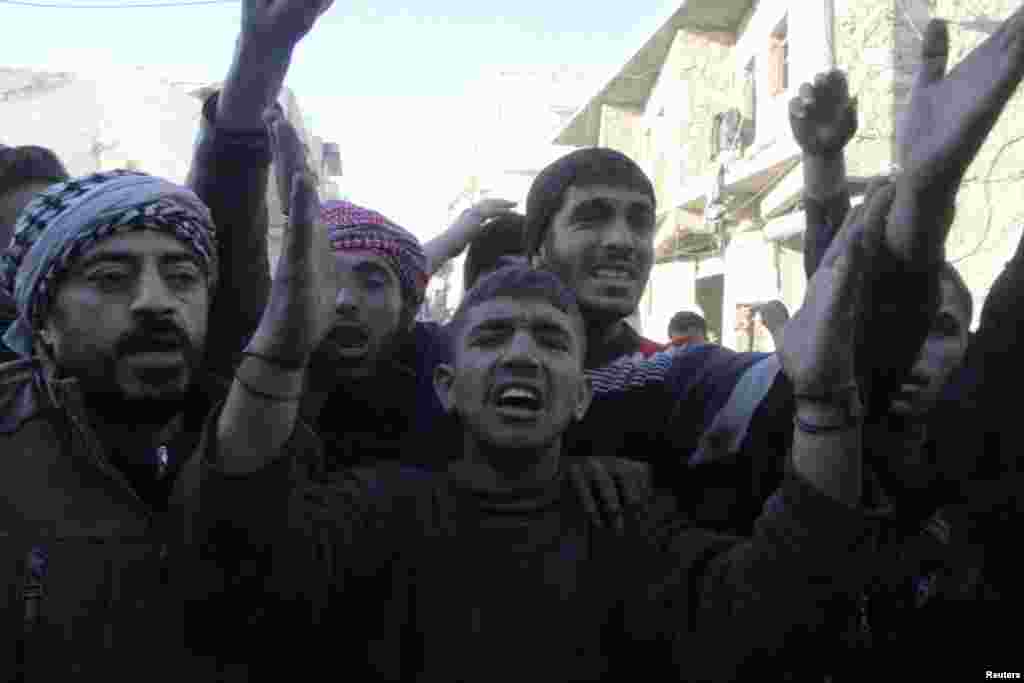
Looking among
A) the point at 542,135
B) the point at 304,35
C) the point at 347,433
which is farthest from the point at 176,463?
the point at 542,135

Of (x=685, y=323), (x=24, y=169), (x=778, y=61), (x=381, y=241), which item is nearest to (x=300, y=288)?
(x=381, y=241)

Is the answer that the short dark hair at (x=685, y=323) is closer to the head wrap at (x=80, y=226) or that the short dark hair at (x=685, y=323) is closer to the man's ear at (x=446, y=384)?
the man's ear at (x=446, y=384)

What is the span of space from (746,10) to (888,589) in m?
12.8

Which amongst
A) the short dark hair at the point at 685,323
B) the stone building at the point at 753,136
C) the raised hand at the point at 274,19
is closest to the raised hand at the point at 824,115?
the raised hand at the point at 274,19

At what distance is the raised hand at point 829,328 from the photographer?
162cm

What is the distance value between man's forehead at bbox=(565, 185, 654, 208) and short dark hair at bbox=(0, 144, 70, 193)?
4.61ft

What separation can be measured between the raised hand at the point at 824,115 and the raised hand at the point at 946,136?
241mm

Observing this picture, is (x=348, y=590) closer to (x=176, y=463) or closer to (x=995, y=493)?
(x=176, y=463)

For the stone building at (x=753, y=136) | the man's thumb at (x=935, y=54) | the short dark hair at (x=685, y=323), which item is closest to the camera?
the man's thumb at (x=935, y=54)

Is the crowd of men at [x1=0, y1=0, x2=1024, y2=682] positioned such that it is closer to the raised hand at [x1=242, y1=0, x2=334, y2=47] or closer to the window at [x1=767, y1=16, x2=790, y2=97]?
the raised hand at [x1=242, y1=0, x2=334, y2=47]

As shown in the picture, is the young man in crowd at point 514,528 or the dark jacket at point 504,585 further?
the dark jacket at point 504,585

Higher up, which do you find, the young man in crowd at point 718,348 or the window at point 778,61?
the window at point 778,61

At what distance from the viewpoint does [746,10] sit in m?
13.5

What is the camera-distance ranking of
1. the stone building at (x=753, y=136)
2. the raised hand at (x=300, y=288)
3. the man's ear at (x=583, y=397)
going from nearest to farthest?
the raised hand at (x=300, y=288), the man's ear at (x=583, y=397), the stone building at (x=753, y=136)
